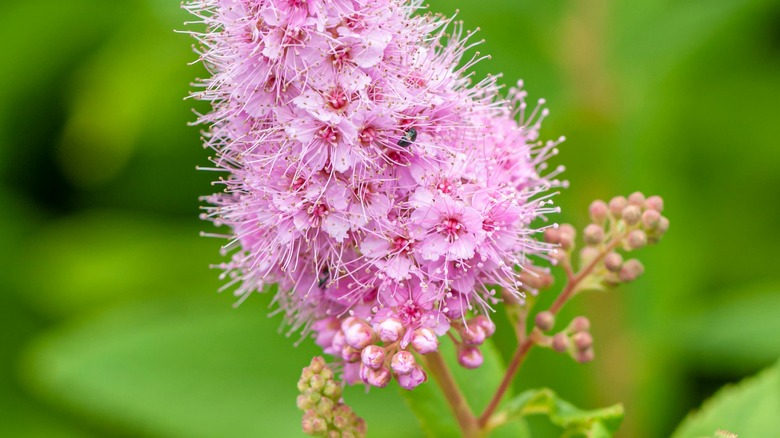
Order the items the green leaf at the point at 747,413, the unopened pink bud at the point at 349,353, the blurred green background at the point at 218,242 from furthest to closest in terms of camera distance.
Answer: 1. the blurred green background at the point at 218,242
2. the green leaf at the point at 747,413
3. the unopened pink bud at the point at 349,353

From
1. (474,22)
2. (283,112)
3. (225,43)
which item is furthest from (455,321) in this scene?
(474,22)

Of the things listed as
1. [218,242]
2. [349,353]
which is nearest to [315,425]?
[349,353]

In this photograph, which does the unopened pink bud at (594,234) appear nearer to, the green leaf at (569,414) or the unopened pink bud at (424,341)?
the green leaf at (569,414)

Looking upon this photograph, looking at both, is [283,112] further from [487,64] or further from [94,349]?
[94,349]

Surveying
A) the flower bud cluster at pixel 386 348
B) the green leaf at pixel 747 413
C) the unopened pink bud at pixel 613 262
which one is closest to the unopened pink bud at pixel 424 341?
the flower bud cluster at pixel 386 348

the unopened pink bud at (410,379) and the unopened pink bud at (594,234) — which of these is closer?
the unopened pink bud at (410,379)

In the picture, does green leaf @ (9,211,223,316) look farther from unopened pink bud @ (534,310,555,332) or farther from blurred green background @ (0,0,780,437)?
unopened pink bud @ (534,310,555,332)

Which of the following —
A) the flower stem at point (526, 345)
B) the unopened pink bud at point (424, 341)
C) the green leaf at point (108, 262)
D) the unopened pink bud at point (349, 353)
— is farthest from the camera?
the green leaf at point (108, 262)
